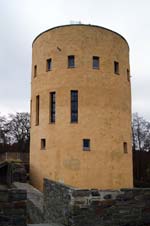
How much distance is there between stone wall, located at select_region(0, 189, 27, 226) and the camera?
23.1 feet

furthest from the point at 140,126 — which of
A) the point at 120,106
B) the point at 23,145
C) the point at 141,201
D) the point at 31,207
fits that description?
the point at 141,201

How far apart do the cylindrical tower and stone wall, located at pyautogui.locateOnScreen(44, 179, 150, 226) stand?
Answer: 29.8 feet

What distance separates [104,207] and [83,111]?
34.7 ft

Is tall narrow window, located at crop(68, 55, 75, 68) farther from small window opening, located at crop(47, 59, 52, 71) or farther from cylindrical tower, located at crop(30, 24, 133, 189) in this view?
small window opening, located at crop(47, 59, 52, 71)

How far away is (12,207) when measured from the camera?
23.4ft

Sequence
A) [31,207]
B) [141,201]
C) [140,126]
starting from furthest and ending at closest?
[140,126] → [31,207] → [141,201]

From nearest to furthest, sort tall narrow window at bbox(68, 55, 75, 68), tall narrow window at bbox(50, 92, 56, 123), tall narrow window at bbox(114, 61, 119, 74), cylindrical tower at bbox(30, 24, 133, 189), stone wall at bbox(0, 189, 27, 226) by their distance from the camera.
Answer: stone wall at bbox(0, 189, 27, 226), cylindrical tower at bbox(30, 24, 133, 189), tall narrow window at bbox(68, 55, 75, 68), tall narrow window at bbox(50, 92, 56, 123), tall narrow window at bbox(114, 61, 119, 74)

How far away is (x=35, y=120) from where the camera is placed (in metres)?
19.9

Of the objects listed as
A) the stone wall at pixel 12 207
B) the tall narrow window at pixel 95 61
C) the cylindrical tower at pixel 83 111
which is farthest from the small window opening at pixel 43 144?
the stone wall at pixel 12 207

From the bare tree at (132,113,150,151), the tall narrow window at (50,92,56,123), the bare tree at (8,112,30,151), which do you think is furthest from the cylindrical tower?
the bare tree at (132,113,150,151)

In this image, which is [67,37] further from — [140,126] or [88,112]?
[140,126]

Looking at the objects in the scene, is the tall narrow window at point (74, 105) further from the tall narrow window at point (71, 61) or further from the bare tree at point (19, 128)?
the bare tree at point (19, 128)

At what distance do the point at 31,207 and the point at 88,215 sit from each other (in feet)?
23.0

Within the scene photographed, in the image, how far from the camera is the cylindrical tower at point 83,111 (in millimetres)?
17344
